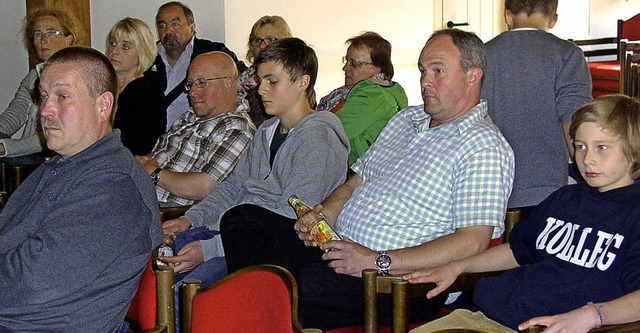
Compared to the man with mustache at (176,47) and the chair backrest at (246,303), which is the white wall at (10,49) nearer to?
the man with mustache at (176,47)

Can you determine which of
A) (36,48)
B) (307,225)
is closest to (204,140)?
(307,225)

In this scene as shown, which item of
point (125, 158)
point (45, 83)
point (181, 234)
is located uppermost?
point (45, 83)

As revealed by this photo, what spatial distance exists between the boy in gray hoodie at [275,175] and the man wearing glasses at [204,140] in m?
0.14

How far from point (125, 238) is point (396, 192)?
88cm

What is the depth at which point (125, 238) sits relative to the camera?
204cm

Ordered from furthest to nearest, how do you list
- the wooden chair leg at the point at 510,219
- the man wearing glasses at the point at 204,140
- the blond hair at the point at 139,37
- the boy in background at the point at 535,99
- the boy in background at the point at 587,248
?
the blond hair at the point at 139,37 → the man wearing glasses at the point at 204,140 → the boy in background at the point at 535,99 → the wooden chair leg at the point at 510,219 → the boy in background at the point at 587,248

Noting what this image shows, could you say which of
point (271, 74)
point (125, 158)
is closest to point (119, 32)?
point (271, 74)

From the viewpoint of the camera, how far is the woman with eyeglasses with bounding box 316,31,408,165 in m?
3.96

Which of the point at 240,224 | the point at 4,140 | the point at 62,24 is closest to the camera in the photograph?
the point at 240,224

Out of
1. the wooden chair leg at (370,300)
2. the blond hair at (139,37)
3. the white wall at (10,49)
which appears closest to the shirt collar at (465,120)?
the wooden chair leg at (370,300)

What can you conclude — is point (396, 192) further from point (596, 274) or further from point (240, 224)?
point (596, 274)

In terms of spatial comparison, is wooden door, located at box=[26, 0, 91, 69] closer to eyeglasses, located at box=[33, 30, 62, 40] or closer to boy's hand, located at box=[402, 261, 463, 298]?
eyeglasses, located at box=[33, 30, 62, 40]

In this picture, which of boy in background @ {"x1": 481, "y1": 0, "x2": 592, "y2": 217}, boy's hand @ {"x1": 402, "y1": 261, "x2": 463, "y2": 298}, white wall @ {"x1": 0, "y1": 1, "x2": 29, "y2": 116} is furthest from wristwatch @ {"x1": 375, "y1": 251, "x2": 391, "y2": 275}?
white wall @ {"x1": 0, "y1": 1, "x2": 29, "y2": 116}

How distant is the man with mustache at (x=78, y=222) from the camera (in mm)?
1984
